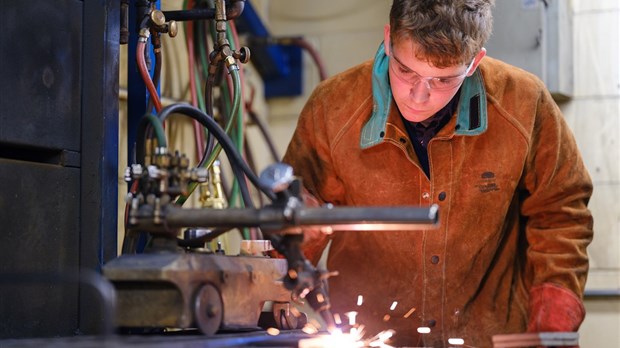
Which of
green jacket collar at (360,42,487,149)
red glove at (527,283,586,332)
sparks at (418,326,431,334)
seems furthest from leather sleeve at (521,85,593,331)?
sparks at (418,326,431,334)

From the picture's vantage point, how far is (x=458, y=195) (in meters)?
2.46

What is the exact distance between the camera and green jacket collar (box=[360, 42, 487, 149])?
2400 millimetres

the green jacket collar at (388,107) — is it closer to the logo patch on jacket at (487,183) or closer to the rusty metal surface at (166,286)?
the logo patch on jacket at (487,183)

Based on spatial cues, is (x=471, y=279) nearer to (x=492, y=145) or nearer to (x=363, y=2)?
(x=492, y=145)

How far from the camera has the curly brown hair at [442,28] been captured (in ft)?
7.02

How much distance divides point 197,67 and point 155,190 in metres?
1.86

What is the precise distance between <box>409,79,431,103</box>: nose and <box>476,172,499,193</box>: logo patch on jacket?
33cm

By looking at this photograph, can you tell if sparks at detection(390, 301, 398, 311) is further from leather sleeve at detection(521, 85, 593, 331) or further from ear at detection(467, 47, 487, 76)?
ear at detection(467, 47, 487, 76)

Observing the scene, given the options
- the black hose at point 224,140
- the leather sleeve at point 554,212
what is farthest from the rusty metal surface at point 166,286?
the leather sleeve at point 554,212

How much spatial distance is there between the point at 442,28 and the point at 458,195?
50 cm

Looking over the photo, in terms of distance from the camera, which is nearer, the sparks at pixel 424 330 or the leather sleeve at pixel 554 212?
the leather sleeve at pixel 554 212

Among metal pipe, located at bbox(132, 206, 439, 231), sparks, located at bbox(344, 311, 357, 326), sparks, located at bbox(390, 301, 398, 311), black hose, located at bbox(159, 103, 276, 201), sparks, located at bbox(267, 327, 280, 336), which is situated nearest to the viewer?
metal pipe, located at bbox(132, 206, 439, 231)

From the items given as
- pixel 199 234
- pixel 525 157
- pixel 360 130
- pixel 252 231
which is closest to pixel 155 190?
pixel 199 234

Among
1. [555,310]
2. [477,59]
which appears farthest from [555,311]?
[477,59]
